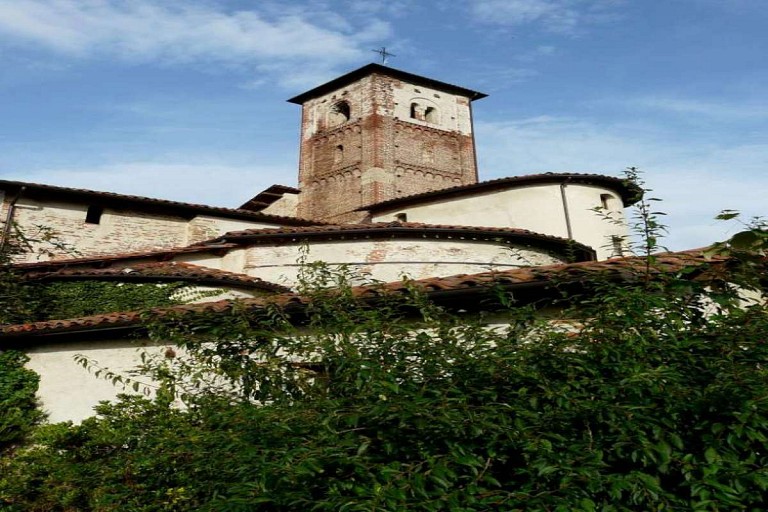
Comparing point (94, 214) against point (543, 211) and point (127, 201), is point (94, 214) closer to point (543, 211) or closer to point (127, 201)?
point (127, 201)

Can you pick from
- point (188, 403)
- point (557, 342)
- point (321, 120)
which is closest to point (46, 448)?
point (188, 403)

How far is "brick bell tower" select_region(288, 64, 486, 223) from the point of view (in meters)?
24.7

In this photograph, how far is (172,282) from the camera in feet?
38.1

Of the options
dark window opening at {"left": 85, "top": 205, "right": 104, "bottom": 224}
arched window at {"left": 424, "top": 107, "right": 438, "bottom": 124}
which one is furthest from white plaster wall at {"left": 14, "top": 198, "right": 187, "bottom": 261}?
arched window at {"left": 424, "top": 107, "right": 438, "bottom": 124}

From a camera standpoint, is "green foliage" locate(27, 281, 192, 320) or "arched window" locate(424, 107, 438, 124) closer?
"green foliage" locate(27, 281, 192, 320)

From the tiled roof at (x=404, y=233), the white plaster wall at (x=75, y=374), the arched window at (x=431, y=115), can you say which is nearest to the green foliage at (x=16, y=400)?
the white plaster wall at (x=75, y=374)

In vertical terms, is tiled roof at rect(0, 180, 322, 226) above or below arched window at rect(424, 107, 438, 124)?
below

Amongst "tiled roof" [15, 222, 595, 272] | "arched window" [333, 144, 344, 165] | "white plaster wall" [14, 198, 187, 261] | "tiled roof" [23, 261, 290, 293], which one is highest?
"arched window" [333, 144, 344, 165]

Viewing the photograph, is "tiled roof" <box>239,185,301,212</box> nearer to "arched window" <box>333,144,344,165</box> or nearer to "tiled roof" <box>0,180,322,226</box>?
"arched window" <box>333,144,344,165</box>

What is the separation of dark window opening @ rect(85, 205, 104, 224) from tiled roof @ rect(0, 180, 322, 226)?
0.19 m

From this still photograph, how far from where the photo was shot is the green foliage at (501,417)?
2.84 metres

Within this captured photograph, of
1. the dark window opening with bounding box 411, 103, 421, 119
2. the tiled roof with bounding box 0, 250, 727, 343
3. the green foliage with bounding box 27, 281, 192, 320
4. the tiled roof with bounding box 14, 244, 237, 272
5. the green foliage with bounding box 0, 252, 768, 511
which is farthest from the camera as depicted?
the dark window opening with bounding box 411, 103, 421, 119

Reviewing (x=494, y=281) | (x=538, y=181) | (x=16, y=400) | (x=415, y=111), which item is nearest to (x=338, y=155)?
(x=415, y=111)

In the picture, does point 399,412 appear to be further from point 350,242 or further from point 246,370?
point 350,242
